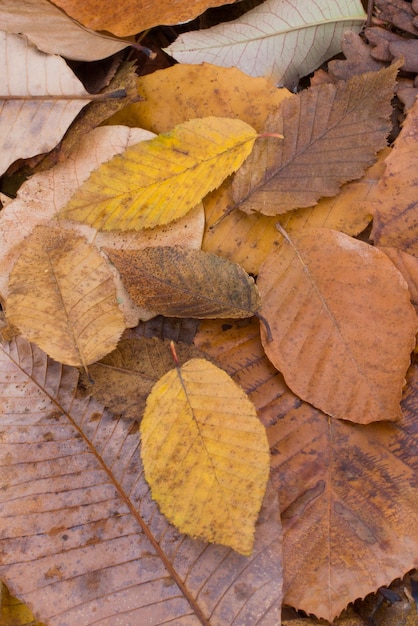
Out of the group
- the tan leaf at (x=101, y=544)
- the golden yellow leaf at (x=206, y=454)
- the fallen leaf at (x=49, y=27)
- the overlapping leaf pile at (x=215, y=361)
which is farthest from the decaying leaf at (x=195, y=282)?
the fallen leaf at (x=49, y=27)

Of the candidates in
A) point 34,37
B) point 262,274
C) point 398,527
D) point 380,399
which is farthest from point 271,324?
point 34,37

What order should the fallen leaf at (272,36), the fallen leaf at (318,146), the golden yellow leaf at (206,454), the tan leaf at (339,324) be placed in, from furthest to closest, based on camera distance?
the fallen leaf at (272,36)
the fallen leaf at (318,146)
the tan leaf at (339,324)
the golden yellow leaf at (206,454)

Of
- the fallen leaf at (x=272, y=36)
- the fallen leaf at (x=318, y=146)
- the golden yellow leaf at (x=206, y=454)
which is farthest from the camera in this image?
the fallen leaf at (x=272, y=36)

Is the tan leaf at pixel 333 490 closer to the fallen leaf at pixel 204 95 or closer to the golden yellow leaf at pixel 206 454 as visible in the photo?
the golden yellow leaf at pixel 206 454

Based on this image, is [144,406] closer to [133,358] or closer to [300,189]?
[133,358]

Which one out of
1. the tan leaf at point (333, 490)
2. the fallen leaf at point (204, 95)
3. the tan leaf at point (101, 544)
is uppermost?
the fallen leaf at point (204, 95)

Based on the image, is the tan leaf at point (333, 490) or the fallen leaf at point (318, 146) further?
the fallen leaf at point (318, 146)
